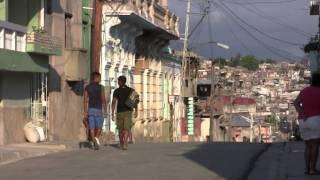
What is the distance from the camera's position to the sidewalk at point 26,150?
1638 centimetres

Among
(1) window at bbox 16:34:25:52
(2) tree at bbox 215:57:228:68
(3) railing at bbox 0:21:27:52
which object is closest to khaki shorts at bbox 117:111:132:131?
(3) railing at bbox 0:21:27:52

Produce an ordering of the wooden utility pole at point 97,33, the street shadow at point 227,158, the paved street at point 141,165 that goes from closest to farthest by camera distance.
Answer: the paved street at point 141,165 < the street shadow at point 227,158 < the wooden utility pole at point 97,33

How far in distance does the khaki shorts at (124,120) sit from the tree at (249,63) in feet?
340

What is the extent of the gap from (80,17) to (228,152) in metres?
12.6

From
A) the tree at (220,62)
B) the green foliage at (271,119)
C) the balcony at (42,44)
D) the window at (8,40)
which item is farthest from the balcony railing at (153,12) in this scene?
the green foliage at (271,119)

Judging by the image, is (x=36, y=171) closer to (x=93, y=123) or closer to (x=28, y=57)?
(x=93, y=123)

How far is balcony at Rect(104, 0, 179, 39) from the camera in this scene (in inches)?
1303

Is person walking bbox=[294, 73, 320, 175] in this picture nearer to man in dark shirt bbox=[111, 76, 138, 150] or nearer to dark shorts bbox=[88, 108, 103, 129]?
man in dark shirt bbox=[111, 76, 138, 150]

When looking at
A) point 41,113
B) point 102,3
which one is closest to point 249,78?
point 102,3

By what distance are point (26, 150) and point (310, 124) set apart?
787 centimetres

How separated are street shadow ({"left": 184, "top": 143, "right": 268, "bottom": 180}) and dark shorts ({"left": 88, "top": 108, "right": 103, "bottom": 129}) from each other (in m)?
2.32

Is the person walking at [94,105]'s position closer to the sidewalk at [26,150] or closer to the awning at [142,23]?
the sidewalk at [26,150]

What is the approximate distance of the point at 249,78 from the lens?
10719cm

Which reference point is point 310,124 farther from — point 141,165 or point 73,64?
point 73,64
